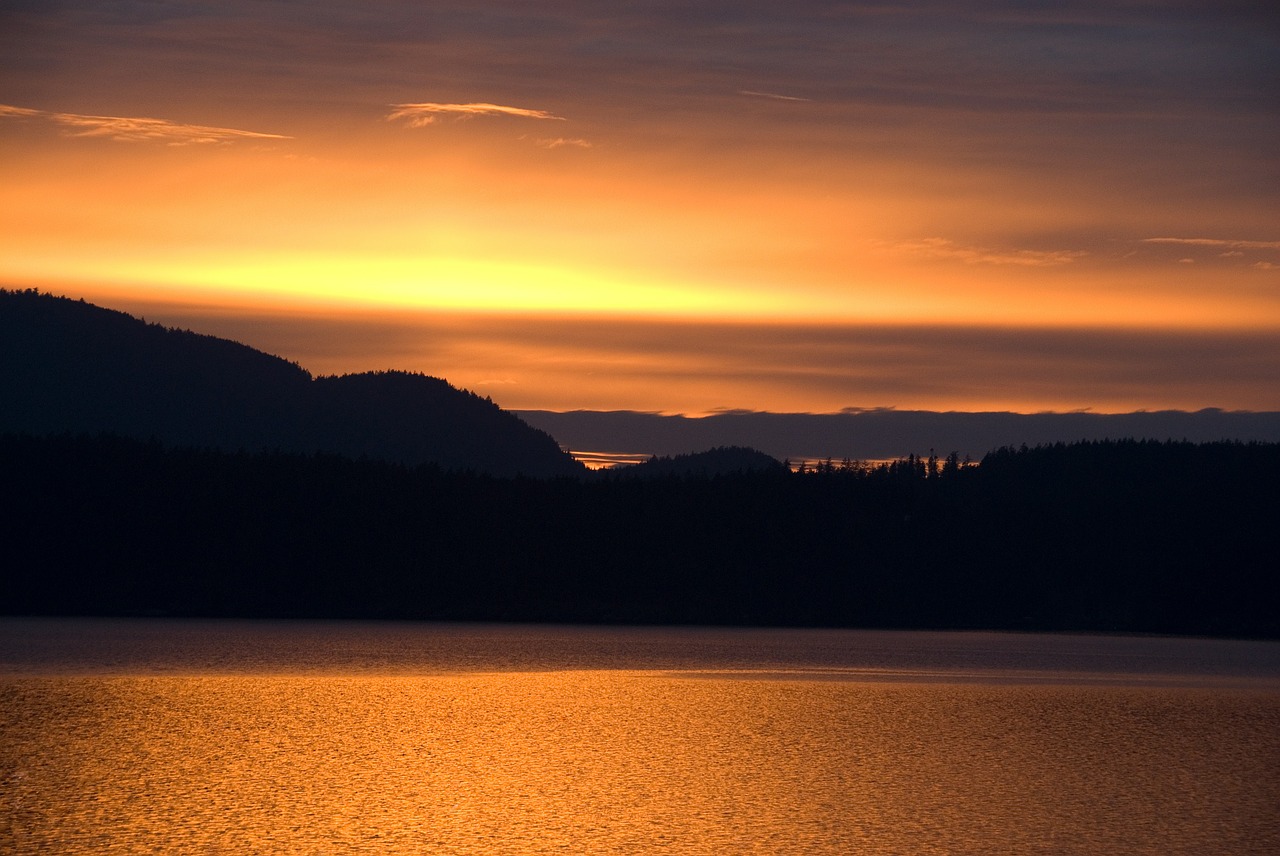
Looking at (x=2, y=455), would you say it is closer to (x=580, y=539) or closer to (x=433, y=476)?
(x=433, y=476)

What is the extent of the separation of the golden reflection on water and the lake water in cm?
10

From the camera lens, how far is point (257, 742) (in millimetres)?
34156

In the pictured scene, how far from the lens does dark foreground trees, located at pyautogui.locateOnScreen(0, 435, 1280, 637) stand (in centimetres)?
14512

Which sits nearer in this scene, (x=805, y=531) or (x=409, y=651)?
(x=409, y=651)

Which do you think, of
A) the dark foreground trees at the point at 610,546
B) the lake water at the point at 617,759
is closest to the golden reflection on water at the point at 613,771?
the lake water at the point at 617,759

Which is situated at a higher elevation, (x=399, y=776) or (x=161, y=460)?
(x=161, y=460)

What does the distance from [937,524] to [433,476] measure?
200 ft

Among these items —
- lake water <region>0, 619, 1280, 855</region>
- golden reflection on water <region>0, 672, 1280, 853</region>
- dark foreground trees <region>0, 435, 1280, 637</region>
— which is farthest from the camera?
dark foreground trees <region>0, 435, 1280, 637</region>

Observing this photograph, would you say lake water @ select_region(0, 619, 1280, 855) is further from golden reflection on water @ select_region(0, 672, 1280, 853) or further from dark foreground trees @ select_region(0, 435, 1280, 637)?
dark foreground trees @ select_region(0, 435, 1280, 637)

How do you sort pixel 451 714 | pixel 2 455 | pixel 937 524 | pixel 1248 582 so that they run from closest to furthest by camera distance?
pixel 451 714 → pixel 2 455 → pixel 1248 582 → pixel 937 524

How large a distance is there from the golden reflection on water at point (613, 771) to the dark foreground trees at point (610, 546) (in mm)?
101684

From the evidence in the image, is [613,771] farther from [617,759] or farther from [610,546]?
[610,546]

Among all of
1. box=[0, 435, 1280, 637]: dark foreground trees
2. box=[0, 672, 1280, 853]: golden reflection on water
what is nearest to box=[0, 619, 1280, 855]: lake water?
box=[0, 672, 1280, 853]: golden reflection on water

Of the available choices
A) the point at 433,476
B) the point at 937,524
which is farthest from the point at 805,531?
the point at 433,476
